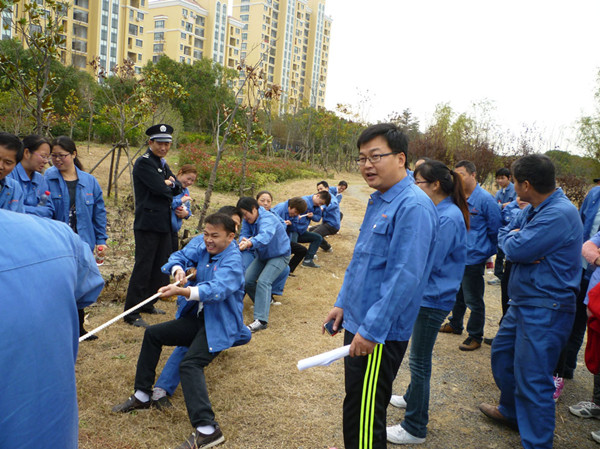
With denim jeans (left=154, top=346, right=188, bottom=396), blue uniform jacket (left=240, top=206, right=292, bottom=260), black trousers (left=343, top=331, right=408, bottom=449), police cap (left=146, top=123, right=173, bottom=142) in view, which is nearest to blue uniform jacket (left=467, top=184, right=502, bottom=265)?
blue uniform jacket (left=240, top=206, right=292, bottom=260)

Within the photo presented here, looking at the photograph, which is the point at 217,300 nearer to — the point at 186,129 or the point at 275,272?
the point at 275,272

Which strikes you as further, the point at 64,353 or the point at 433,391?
the point at 433,391

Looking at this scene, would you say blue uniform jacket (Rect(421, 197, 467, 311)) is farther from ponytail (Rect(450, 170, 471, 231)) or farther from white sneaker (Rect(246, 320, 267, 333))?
white sneaker (Rect(246, 320, 267, 333))

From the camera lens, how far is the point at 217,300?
3129mm

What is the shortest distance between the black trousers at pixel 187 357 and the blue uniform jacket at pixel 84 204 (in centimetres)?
152

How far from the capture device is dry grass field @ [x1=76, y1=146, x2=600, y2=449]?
2.96 meters

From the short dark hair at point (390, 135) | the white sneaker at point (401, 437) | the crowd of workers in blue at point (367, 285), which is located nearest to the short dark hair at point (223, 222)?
the crowd of workers in blue at point (367, 285)

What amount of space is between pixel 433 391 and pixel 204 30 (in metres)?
64.9

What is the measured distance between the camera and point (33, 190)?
13.0ft

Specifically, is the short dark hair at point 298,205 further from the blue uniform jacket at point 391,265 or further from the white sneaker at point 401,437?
the blue uniform jacket at point 391,265

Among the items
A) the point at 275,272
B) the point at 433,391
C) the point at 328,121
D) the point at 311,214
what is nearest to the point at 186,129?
the point at 328,121

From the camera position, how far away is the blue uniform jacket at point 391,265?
205 cm

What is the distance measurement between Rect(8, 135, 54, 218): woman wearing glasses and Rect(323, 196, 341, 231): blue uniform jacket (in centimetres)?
569

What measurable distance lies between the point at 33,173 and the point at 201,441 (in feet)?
9.21
